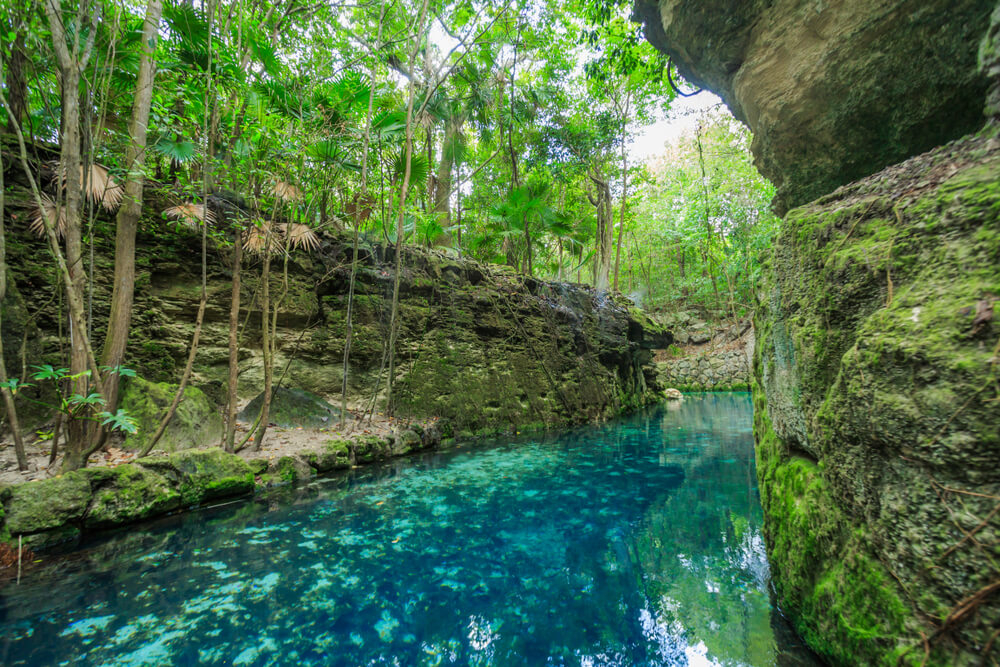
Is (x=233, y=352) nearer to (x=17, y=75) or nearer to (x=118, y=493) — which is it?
(x=118, y=493)

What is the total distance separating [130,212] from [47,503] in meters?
3.56

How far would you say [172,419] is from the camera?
5352 mm

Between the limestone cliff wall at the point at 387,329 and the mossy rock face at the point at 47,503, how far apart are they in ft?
6.93

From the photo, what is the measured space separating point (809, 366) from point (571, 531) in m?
2.77

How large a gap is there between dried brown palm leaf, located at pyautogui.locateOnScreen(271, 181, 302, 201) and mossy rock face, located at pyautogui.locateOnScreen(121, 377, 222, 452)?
128 inches

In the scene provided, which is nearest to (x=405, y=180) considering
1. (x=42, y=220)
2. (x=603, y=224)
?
(x=42, y=220)

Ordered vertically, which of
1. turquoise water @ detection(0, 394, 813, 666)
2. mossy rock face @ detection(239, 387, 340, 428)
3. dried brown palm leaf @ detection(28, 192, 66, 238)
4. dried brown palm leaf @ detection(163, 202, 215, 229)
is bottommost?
turquoise water @ detection(0, 394, 813, 666)

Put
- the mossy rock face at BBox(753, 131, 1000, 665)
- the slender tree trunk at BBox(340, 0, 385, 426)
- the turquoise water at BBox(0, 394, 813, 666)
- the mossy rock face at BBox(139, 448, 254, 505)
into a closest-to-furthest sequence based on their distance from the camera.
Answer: the mossy rock face at BBox(753, 131, 1000, 665)
the turquoise water at BBox(0, 394, 813, 666)
the mossy rock face at BBox(139, 448, 254, 505)
the slender tree trunk at BBox(340, 0, 385, 426)

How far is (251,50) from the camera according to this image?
238 inches

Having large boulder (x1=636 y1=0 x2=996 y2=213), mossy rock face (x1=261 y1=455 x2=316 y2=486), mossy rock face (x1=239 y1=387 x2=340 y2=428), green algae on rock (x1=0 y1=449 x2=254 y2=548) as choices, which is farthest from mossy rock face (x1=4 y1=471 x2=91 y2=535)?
Answer: large boulder (x1=636 y1=0 x2=996 y2=213)

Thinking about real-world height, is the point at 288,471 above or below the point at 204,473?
below

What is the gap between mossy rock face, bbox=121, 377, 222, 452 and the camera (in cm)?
509

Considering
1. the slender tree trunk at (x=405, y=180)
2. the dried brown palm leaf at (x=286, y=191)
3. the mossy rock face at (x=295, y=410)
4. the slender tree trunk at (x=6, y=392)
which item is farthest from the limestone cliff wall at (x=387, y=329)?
the dried brown palm leaf at (x=286, y=191)

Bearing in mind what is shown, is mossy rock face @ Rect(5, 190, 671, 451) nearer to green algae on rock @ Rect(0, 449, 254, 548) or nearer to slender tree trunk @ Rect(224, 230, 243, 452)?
slender tree trunk @ Rect(224, 230, 243, 452)
